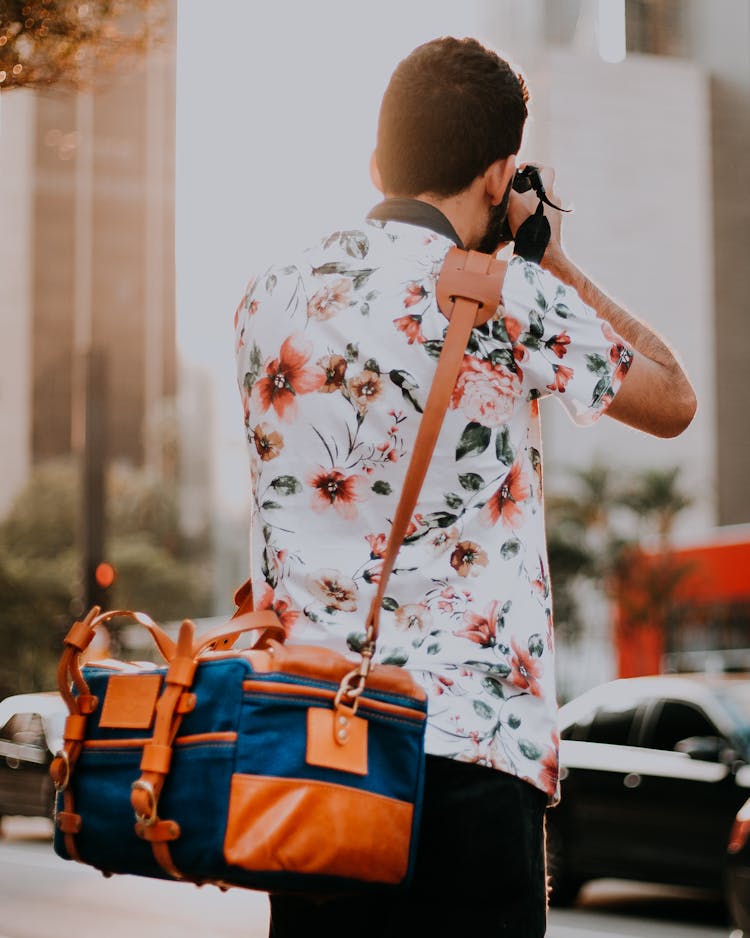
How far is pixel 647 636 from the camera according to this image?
40.9 metres

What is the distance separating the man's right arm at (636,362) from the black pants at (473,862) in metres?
0.48

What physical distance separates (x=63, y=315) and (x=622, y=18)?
31994mm

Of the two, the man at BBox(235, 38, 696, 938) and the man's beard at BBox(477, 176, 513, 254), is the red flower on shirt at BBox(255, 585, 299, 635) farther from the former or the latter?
the man's beard at BBox(477, 176, 513, 254)

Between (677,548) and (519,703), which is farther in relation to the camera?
(677,548)

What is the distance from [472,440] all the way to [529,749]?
→ 36 centimetres

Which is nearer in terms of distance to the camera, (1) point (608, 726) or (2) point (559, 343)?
(2) point (559, 343)

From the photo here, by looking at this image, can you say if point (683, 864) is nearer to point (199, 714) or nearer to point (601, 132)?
point (199, 714)

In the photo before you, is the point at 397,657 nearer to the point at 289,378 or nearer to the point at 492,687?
the point at 492,687

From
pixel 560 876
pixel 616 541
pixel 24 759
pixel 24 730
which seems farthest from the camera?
pixel 616 541

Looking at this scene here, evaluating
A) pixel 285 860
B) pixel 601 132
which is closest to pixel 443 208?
pixel 285 860

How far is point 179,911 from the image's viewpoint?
9430 millimetres

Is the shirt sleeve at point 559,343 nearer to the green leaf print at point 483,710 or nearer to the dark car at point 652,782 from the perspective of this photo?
the green leaf print at point 483,710

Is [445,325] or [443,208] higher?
[443,208]

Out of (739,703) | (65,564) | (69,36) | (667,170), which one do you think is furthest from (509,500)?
(667,170)
